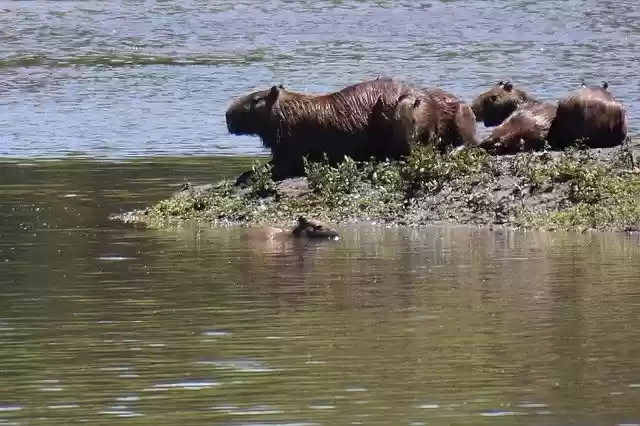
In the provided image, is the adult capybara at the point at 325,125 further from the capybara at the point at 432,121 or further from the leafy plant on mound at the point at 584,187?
the leafy plant on mound at the point at 584,187

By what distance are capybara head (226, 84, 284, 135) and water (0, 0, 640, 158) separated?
4.26 metres

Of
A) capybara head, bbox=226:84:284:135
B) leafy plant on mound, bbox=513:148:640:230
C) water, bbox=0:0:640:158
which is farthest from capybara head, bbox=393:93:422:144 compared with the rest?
water, bbox=0:0:640:158

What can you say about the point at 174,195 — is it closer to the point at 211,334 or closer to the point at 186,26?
the point at 211,334

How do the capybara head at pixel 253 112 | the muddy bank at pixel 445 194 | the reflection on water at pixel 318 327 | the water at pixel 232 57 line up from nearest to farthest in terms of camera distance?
the reflection on water at pixel 318 327
the muddy bank at pixel 445 194
the capybara head at pixel 253 112
the water at pixel 232 57

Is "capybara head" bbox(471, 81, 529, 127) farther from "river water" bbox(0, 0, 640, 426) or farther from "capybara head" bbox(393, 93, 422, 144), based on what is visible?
"river water" bbox(0, 0, 640, 426)

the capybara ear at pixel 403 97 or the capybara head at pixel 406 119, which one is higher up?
the capybara ear at pixel 403 97

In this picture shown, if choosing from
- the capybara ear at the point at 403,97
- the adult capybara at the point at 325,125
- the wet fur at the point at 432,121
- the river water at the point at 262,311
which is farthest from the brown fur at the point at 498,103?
the river water at the point at 262,311

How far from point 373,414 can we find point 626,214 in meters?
6.34

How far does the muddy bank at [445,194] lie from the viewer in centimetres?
1366

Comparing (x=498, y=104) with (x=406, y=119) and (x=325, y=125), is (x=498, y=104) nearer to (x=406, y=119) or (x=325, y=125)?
(x=406, y=119)

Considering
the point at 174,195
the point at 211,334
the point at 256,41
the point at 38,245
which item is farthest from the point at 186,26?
the point at 211,334

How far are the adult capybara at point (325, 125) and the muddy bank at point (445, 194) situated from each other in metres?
0.19

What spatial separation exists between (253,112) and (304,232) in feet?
8.62

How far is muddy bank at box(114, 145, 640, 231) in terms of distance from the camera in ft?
44.8
